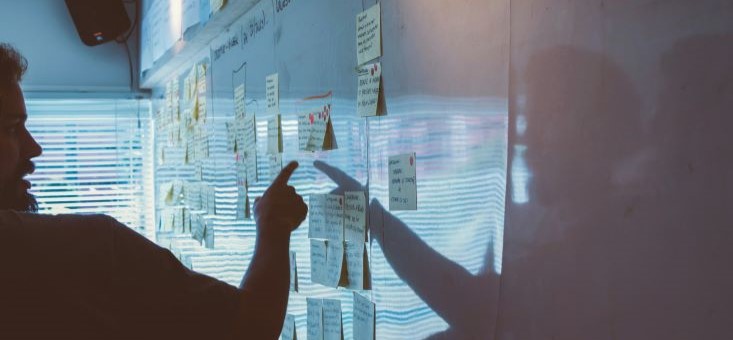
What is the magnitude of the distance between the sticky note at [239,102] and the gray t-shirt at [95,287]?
3.17 ft

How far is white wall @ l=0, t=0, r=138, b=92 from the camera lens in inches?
142

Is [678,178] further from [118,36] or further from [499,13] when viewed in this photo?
[118,36]

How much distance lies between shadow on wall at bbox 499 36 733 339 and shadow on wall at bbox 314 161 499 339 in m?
0.04

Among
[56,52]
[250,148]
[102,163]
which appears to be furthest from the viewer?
[102,163]

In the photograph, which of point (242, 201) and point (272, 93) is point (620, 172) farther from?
point (242, 201)

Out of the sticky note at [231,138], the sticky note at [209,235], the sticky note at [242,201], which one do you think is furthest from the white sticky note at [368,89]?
the sticky note at [209,235]

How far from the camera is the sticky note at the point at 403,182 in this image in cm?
114

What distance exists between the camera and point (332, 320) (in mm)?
1483

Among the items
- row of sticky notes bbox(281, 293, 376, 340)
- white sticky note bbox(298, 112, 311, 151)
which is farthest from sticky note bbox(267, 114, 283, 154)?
row of sticky notes bbox(281, 293, 376, 340)

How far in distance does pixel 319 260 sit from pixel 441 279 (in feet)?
1.63

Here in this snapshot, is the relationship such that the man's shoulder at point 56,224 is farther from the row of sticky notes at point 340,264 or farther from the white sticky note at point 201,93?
the white sticky note at point 201,93

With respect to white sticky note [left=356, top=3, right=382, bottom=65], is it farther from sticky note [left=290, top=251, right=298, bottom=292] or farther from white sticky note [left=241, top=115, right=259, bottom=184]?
white sticky note [left=241, top=115, right=259, bottom=184]

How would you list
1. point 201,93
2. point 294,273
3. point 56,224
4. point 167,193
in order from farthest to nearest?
point 167,193, point 201,93, point 294,273, point 56,224

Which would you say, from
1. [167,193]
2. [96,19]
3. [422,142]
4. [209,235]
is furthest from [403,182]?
[96,19]
